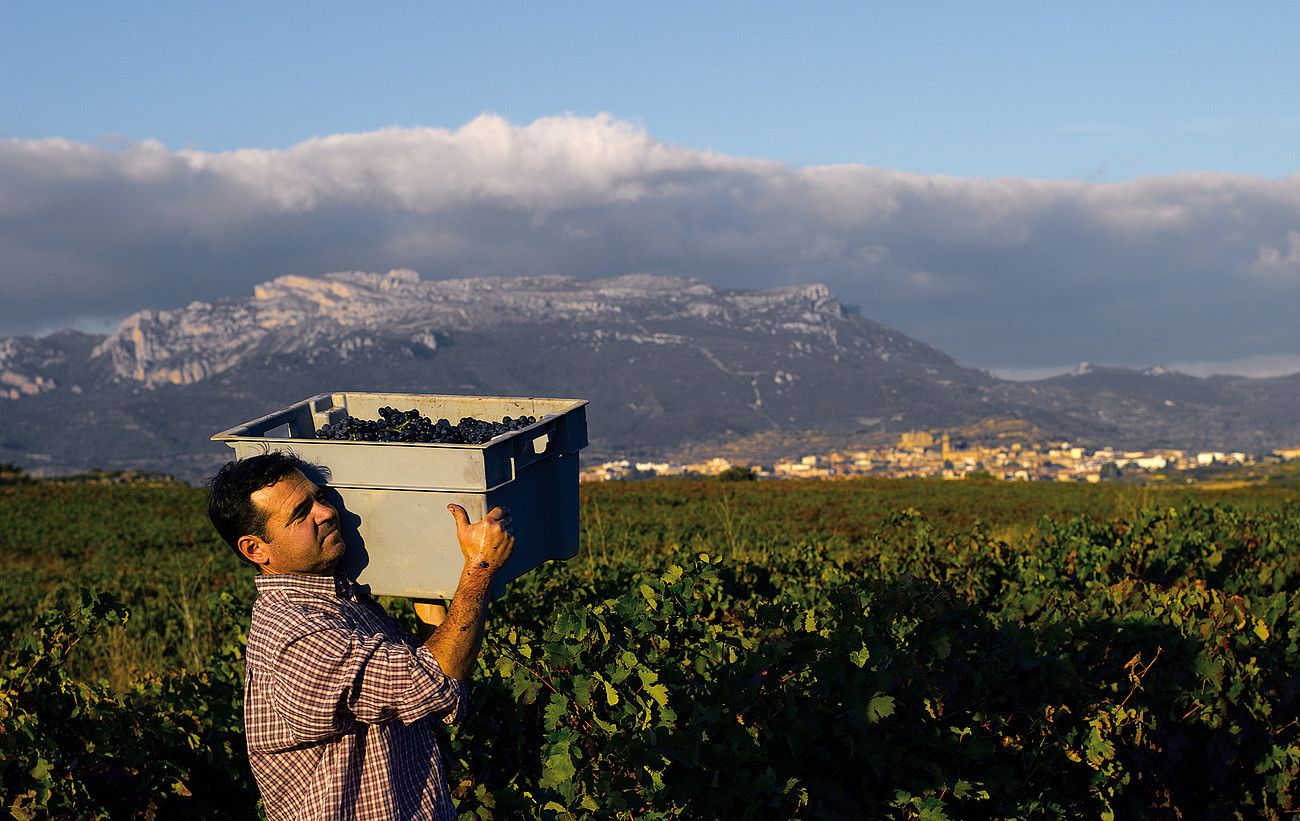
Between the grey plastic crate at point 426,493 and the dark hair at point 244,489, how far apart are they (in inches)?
4.3

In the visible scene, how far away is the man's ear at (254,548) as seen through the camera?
327 centimetres

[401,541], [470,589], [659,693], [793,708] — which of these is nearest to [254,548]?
[401,541]

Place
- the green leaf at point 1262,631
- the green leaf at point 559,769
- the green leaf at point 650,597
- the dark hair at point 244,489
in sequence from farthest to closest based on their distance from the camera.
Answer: the green leaf at point 1262,631 → the green leaf at point 650,597 → the green leaf at point 559,769 → the dark hair at point 244,489

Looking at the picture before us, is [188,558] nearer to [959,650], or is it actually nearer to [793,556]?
[793,556]

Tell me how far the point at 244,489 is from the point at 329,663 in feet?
1.86

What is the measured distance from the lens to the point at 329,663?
3.02 metres

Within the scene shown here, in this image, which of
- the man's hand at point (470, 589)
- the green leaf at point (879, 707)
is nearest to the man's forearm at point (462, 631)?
the man's hand at point (470, 589)

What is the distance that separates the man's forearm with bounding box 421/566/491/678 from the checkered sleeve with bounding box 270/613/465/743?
40mm

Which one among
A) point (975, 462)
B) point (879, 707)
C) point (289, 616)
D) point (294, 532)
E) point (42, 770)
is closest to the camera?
point (289, 616)

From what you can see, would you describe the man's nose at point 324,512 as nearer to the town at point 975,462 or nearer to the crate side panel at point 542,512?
the crate side panel at point 542,512

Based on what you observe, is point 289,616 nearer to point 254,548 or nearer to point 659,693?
point 254,548

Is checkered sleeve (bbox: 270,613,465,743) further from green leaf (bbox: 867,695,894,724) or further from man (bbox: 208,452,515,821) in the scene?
green leaf (bbox: 867,695,894,724)

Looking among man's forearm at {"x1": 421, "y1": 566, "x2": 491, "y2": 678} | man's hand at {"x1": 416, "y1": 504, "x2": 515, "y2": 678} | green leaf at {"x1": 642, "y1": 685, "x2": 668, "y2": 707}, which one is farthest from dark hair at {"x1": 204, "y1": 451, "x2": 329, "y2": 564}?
green leaf at {"x1": 642, "y1": 685, "x2": 668, "y2": 707}

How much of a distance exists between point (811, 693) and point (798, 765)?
34cm
